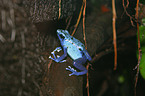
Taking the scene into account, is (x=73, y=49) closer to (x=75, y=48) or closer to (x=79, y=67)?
(x=75, y=48)

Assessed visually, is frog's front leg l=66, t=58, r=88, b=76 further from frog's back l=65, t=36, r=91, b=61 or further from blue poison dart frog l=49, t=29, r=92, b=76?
frog's back l=65, t=36, r=91, b=61

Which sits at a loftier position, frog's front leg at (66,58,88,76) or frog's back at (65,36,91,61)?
frog's back at (65,36,91,61)

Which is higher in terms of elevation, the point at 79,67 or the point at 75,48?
the point at 75,48

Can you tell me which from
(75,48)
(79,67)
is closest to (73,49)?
(75,48)

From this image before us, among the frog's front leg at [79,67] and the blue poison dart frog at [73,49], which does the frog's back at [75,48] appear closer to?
the blue poison dart frog at [73,49]

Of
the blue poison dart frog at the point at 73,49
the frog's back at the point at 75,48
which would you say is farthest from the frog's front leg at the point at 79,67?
the frog's back at the point at 75,48

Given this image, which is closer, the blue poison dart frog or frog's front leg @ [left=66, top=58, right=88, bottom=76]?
frog's front leg @ [left=66, top=58, right=88, bottom=76]

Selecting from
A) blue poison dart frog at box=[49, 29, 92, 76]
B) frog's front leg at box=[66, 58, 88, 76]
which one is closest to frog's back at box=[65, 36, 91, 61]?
blue poison dart frog at box=[49, 29, 92, 76]

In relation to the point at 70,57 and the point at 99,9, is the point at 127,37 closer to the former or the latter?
the point at 70,57

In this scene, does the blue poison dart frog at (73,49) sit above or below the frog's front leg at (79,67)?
above

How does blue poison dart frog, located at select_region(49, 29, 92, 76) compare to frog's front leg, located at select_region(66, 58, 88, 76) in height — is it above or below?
above

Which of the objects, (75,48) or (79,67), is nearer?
(79,67)

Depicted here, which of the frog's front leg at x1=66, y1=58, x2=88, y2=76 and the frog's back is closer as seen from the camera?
the frog's front leg at x1=66, y1=58, x2=88, y2=76
